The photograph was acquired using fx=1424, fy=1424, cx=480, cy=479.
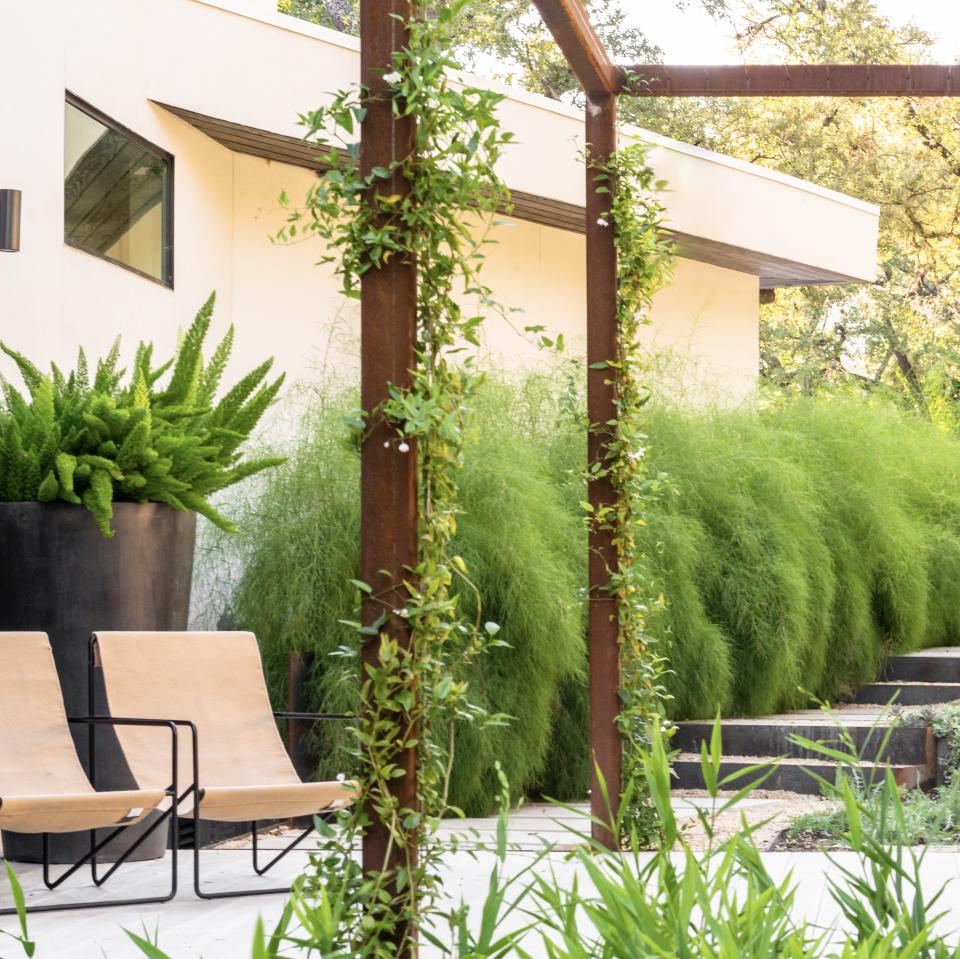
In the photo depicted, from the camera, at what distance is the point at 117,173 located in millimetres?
7500

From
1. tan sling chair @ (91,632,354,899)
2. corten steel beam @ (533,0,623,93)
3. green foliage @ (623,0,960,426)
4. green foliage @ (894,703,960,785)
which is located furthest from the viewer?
green foliage @ (623,0,960,426)

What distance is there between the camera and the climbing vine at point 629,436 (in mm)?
5121

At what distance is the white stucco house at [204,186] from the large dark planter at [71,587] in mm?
1375

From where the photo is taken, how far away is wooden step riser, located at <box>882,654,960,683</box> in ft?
29.3

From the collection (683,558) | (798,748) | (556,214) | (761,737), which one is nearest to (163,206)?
(556,214)

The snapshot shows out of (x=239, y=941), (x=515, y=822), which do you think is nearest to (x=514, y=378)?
(x=515, y=822)

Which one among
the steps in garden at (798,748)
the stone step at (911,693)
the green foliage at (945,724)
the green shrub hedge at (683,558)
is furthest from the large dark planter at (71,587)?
the stone step at (911,693)

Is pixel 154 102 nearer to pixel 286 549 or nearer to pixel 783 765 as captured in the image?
pixel 286 549

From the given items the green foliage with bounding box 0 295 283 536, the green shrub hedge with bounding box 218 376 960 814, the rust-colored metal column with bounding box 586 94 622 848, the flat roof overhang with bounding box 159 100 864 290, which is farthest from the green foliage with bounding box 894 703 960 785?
the green foliage with bounding box 0 295 283 536

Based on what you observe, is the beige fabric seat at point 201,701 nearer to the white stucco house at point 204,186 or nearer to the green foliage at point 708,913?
the white stucco house at point 204,186

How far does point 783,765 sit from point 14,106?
4.66m

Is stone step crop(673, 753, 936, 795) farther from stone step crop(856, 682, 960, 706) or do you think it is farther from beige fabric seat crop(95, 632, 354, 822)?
beige fabric seat crop(95, 632, 354, 822)

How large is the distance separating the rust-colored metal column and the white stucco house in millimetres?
221

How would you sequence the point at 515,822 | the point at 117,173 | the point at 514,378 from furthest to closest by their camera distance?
the point at 514,378 → the point at 117,173 → the point at 515,822
